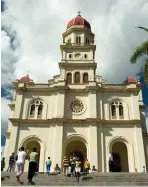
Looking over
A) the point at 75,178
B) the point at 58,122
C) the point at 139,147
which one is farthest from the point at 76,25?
the point at 75,178

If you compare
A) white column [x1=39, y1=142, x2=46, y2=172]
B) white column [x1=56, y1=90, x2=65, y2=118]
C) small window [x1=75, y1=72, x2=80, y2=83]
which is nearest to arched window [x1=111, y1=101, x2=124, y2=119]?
small window [x1=75, y1=72, x2=80, y2=83]

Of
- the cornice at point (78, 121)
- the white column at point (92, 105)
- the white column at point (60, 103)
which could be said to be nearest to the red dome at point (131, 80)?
the white column at point (92, 105)

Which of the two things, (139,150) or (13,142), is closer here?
(139,150)

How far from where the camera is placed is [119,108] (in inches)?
1203

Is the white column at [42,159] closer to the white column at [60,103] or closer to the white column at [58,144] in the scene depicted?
the white column at [58,144]

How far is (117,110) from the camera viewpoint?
30219 millimetres

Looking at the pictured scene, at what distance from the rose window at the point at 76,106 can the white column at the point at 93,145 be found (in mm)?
3042

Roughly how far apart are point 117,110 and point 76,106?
5.43 metres

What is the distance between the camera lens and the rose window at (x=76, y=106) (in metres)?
30.3

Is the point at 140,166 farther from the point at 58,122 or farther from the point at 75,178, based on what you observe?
the point at 75,178

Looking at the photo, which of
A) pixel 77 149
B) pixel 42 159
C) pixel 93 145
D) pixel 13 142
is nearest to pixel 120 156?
pixel 93 145

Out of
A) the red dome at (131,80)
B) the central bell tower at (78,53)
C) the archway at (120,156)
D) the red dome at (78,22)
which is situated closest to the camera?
the archway at (120,156)

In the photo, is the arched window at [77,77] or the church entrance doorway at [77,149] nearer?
the church entrance doorway at [77,149]

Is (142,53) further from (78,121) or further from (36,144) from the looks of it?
(36,144)
